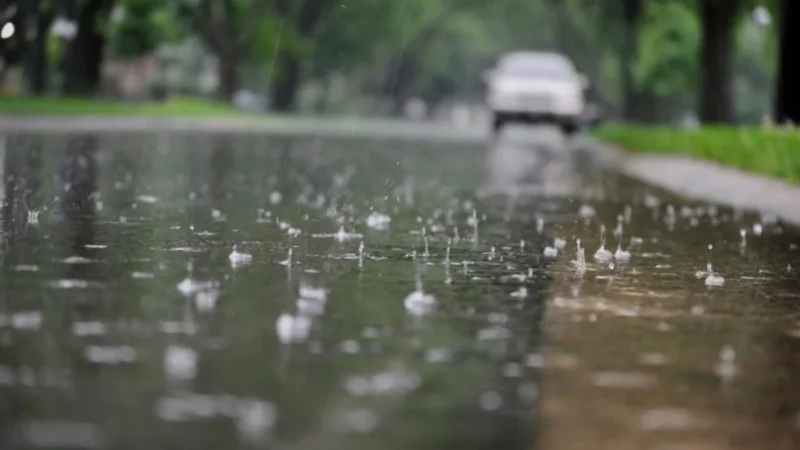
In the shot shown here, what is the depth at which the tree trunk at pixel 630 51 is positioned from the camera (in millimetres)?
35125

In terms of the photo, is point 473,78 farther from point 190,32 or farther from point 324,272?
point 324,272

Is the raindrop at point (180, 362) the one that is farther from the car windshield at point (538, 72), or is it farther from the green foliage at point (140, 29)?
the green foliage at point (140, 29)

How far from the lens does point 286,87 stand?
6806 centimetres

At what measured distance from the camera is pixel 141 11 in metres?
48.2

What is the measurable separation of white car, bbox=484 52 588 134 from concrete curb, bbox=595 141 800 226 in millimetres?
12016

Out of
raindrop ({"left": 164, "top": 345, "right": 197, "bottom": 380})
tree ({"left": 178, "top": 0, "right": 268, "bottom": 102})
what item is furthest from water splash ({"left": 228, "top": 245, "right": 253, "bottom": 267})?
tree ({"left": 178, "top": 0, "right": 268, "bottom": 102})

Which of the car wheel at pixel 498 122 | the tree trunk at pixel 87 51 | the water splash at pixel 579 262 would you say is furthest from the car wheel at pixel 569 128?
the water splash at pixel 579 262

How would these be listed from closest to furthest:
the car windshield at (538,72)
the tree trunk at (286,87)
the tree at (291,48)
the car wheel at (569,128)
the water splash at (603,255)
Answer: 1. the water splash at (603,255)
2. the car windshield at (538,72)
3. the car wheel at (569,128)
4. the tree at (291,48)
5. the tree trunk at (286,87)

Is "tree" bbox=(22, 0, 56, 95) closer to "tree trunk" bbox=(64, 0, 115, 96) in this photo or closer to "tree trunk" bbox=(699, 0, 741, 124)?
"tree trunk" bbox=(64, 0, 115, 96)

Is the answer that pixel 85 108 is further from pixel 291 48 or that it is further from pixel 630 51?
pixel 291 48

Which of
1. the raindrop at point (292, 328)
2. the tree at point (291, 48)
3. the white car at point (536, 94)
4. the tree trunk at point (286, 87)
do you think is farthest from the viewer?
the tree trunk at point (286, 87)

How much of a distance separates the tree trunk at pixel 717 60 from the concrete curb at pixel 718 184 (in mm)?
5584

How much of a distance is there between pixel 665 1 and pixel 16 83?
49.4 metres

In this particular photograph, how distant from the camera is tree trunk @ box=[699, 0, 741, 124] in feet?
96.3
